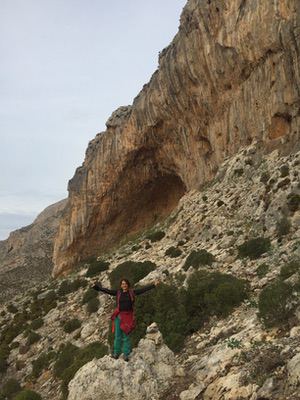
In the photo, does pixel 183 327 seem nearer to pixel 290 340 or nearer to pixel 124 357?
pixel 124 357

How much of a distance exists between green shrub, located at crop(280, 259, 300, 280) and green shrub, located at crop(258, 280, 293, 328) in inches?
Result: 99.0

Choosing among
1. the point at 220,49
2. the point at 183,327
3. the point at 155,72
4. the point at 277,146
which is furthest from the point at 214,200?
the point at 155,72

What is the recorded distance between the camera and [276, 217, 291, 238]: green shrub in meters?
19.1

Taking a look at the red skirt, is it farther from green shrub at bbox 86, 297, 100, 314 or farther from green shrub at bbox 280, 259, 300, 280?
green shrub at bbox 86, 297, 100, 314

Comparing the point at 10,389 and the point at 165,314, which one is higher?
the point at 165,314

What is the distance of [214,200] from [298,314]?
18.6 metres

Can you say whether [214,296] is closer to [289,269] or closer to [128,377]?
[289,269]

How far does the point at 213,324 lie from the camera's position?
13.6 m

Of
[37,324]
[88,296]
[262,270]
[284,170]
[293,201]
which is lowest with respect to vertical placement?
[262,270]

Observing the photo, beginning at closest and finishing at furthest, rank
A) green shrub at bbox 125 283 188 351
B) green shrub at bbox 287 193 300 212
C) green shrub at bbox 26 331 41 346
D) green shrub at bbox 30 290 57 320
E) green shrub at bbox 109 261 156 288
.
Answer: green shrub at bbox 125 283 188 351
green shrub at bbox 287 193 300 212
green shrub at bbox 26 331 41 346
green shrub at bbox 109 261 156 288
green shrub at bbox 30 290 57 320

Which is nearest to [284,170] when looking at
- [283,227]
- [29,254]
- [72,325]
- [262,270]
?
[283,227]

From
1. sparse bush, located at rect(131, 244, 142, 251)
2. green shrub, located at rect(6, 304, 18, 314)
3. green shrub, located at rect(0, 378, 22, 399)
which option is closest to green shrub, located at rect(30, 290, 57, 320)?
green shrub, located at rect(6, 304, 18, 314)

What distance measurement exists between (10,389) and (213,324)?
1105 centimetres

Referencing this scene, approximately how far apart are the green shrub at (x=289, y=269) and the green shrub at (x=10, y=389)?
43.1ft
